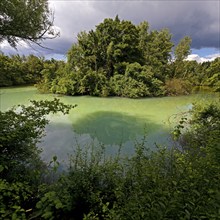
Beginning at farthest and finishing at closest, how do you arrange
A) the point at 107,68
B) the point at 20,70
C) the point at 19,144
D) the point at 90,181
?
the point at 20,70 → the point at 107,68 → the point at 19,144 → the point at 90,181

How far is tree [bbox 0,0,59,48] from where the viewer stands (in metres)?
3.99

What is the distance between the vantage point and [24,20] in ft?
13.7

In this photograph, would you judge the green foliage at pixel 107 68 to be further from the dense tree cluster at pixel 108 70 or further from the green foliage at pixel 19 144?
the green foliage at pixel 19 144

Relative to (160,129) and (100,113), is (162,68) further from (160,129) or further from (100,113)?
(160,129)

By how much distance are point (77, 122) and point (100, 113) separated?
211 cm

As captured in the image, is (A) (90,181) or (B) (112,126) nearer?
(A) (90,181)

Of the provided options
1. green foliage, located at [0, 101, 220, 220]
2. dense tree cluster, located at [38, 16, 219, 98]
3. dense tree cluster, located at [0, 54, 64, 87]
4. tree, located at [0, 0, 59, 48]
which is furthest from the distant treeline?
green foliage, located at [0, 101, 220, 220]

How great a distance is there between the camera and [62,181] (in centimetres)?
310

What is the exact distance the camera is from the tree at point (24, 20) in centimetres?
399

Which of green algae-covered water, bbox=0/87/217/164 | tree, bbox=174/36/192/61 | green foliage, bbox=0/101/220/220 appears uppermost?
tree, bbox=174/36/192/61

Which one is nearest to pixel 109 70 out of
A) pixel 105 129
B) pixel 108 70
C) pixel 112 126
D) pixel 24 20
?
pixel 108 70

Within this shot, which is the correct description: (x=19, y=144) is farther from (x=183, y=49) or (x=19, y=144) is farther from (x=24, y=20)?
(x=183, y=49)

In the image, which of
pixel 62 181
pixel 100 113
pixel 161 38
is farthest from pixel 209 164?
pixel 161 38

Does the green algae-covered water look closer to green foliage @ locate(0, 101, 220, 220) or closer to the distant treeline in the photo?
green foliage @ locate(0, 101, 220, 220)
